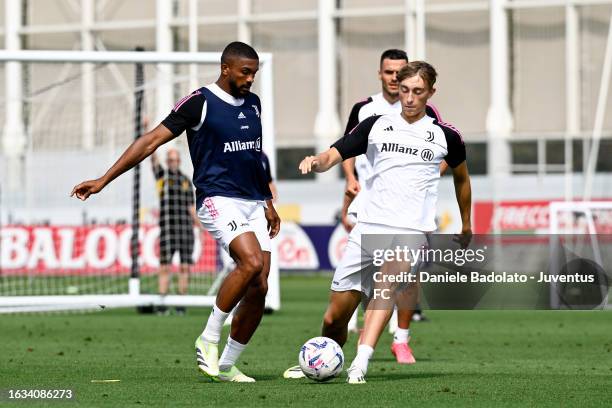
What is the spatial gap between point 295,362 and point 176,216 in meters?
8.46

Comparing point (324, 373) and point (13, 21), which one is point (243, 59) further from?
point (13, 21)

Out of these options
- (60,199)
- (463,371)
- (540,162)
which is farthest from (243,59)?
(540,162)

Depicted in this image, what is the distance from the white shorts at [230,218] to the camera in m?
8.76

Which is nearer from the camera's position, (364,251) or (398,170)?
(364,251)

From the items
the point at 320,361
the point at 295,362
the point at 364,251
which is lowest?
the point at 295,362

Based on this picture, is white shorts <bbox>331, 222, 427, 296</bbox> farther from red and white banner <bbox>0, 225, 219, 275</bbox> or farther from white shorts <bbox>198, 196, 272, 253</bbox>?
red and white banner <bbox>0, 225, 219, 275</bbox>

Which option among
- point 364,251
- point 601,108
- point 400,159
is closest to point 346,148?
point 400,159

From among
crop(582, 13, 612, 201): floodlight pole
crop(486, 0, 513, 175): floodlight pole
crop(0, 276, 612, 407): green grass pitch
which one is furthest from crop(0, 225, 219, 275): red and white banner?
crop(486, 0, 513, 175): floodlight pole

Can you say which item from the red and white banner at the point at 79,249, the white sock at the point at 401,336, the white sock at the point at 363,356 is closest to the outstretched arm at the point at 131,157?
the white sock at the point at 363,356

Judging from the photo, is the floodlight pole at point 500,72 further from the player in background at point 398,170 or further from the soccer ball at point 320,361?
Result: the soccer ball at point 320,361

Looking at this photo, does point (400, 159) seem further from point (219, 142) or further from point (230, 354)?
point (230, 354)

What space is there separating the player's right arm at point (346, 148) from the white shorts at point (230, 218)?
60 cm

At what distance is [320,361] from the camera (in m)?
8.44

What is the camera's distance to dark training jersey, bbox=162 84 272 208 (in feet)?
28.7
